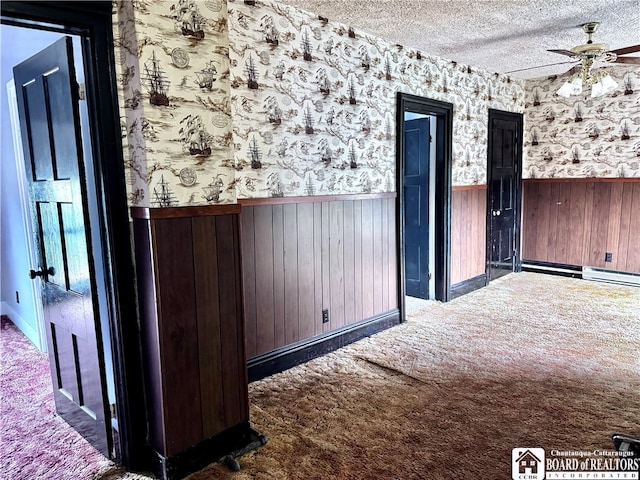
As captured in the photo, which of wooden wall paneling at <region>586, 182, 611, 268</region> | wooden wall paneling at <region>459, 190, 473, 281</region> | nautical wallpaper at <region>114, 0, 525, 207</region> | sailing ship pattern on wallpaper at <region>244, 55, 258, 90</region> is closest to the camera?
nautical wallpaper at <region>114, 0, 525, 207</region>

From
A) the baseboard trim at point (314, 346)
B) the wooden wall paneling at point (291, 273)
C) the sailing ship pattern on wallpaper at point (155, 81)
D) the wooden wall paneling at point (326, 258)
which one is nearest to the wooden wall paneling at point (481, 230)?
the baseboard trim at point (314, 346)

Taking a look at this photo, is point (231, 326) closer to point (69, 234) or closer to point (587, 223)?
point (69, 234)

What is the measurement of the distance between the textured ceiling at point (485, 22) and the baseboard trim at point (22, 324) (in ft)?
10.9

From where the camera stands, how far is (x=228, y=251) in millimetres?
2199

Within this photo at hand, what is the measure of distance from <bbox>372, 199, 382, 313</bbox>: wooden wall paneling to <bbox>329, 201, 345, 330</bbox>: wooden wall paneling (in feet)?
1.36

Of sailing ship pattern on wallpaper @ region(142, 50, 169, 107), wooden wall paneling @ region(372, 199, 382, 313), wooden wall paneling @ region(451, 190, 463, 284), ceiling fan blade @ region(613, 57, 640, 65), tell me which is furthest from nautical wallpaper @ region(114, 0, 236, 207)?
wooden wall paneling @ region(451, 190, 463, 284)

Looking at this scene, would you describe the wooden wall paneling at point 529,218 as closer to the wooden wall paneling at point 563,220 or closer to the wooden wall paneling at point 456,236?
the wooden wall paneling at point 563,220

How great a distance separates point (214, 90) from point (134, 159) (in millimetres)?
485

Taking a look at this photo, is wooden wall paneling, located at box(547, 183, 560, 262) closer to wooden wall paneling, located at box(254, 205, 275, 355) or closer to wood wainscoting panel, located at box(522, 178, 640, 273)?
wood wainscoting panel, located at box(522, 178, 640, 273)

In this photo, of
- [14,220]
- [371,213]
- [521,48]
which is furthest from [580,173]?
[14,220]

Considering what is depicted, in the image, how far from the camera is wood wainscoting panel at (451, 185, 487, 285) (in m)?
A: 4.97

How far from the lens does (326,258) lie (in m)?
3.48

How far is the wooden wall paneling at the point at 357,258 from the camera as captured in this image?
3701mm

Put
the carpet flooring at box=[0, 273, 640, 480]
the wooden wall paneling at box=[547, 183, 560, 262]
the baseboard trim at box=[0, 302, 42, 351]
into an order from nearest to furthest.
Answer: the carpet flooring at box=[0, 273, 640, 480], the baseboard trim at box=[0, 302, 42, 351], the wooden wall paneling at box=[547, 183, 560, 262]
